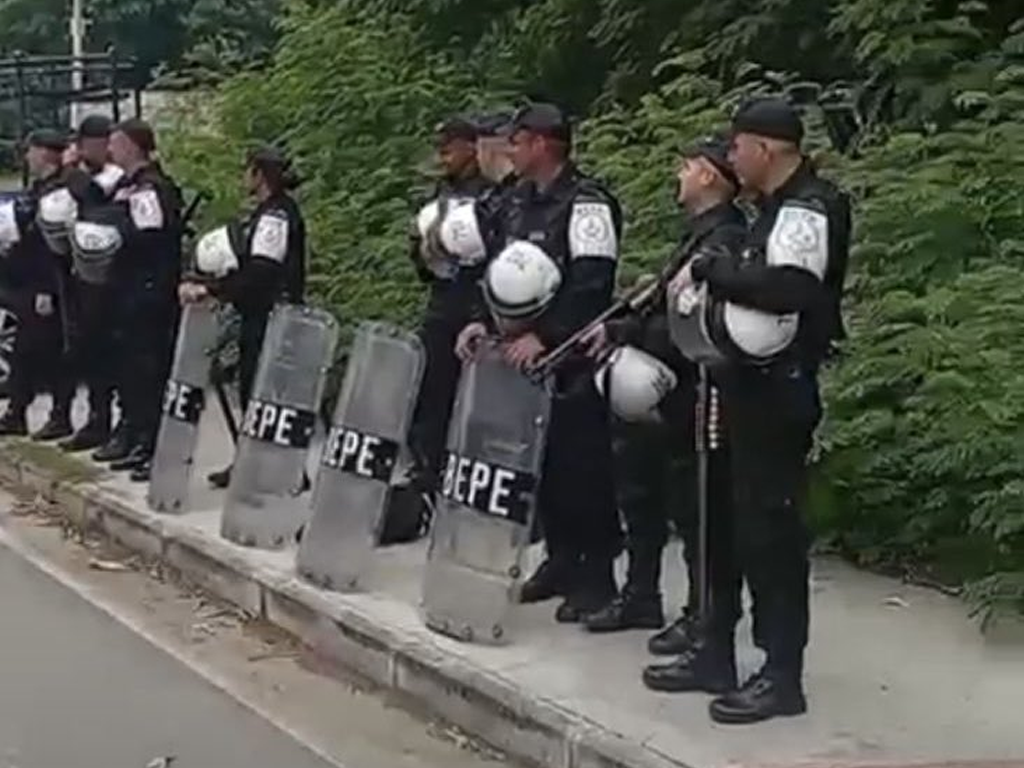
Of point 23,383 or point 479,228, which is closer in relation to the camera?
point 479,228

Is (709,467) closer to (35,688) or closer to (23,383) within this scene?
(35,688)

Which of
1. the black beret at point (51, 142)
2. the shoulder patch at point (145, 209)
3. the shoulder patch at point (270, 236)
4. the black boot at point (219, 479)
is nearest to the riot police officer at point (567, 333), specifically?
the shoulder patch at point (270, 236)

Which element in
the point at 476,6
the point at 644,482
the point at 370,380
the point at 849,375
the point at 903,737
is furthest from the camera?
the point at 476,6

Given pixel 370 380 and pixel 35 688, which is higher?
pixel 370 380

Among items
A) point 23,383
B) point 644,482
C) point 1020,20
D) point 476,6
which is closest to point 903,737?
point 644,482

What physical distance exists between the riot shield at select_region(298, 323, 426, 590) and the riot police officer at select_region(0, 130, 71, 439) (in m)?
4.32

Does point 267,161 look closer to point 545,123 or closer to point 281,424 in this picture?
point 281,424

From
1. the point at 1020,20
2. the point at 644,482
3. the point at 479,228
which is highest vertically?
the point at 1020,20

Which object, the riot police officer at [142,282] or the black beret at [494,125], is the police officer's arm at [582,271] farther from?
the riot police officer at [142,282]

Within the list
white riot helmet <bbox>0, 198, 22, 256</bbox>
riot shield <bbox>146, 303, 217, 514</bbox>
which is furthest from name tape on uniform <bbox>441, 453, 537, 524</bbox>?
white riot helmet <bbox>0, 198, 22, 256</bbox>

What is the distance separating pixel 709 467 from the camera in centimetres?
713

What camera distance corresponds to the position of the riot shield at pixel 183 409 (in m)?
10.7

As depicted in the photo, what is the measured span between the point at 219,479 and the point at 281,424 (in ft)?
5.84

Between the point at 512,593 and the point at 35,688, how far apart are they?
5.85 feet
